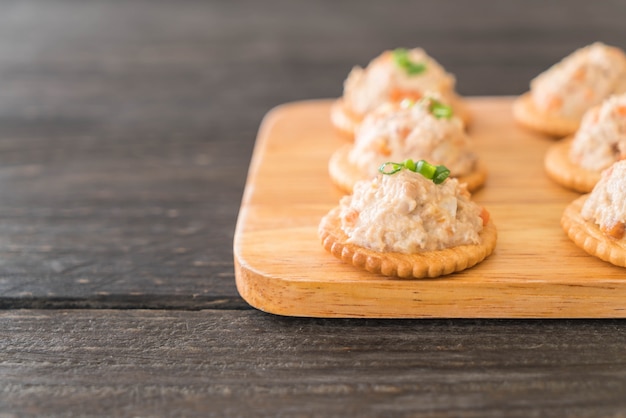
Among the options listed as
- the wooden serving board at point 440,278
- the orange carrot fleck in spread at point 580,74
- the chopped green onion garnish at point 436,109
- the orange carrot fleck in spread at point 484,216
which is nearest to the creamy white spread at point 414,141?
→ the chopped green onion garnish at point 436,109

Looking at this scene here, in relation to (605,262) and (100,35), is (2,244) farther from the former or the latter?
(100,35)

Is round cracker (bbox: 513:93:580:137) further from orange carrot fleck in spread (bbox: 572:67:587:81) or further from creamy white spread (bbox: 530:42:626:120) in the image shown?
orange carrot fleck in spread (bbox: 572:67:587:81)

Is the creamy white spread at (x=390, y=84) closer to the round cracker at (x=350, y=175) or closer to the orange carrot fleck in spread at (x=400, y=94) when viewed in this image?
the orange carrot fleck in spread at (x=400, y=94)

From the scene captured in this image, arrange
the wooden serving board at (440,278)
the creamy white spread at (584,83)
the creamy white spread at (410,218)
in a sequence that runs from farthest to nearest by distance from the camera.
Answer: the creamy white spread at (584,83) < the creamy white spread at (410,218) < the wooden serving board at (440,278)

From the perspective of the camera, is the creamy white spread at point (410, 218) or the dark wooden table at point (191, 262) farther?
the creamy white spread at point (410, 218)

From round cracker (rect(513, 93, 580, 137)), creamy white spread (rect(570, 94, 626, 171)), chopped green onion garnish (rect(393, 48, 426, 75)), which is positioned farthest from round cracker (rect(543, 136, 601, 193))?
chopped green onion garnish (rect(393, 48, 426, 75))

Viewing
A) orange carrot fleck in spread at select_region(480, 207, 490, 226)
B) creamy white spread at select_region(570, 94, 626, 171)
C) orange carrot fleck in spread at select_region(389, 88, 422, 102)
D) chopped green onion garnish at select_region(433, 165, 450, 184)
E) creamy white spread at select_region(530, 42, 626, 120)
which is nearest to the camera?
chopped green onion garnish at select_region(433, 165, 450, 184)

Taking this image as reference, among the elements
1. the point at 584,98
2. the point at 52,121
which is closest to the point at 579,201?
the point at 584,98

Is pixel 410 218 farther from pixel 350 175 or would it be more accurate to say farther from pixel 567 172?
pixel 567 172
